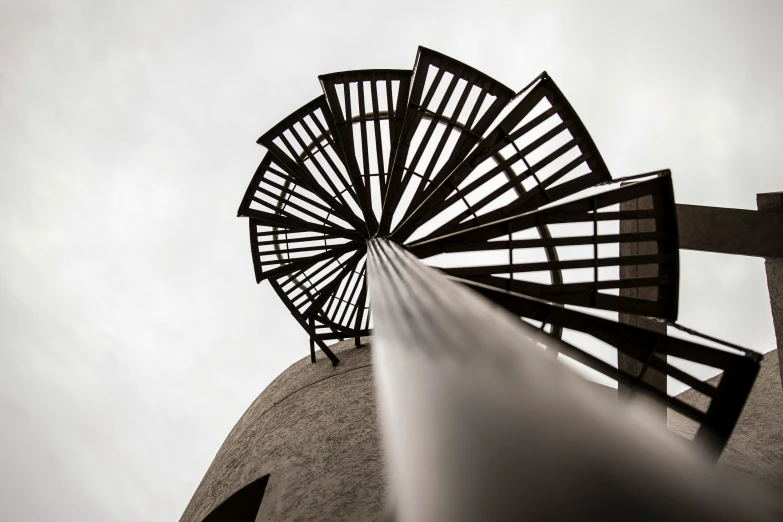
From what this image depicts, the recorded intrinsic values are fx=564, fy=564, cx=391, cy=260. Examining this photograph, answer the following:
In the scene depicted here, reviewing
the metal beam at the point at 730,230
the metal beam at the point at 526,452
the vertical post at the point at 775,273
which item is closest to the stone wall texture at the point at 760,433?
the vertical post at the point at 775,273

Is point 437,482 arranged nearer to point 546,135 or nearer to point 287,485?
point 287,485

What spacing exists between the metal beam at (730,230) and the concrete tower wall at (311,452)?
16.7 feet

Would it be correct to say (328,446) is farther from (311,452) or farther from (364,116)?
(364,116)

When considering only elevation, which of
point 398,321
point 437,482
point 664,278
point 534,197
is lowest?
point 664,278

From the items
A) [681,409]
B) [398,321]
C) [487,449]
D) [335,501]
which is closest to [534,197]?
[681,409]

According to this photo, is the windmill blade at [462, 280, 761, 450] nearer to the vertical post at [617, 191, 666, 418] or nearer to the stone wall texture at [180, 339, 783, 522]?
the stone wall texture at [180, 339, 783, 522]

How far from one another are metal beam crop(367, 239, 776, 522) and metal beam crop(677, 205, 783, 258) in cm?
761

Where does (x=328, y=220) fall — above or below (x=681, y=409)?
above

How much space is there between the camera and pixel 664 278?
6301mm

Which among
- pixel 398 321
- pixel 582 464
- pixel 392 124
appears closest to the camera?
pixel 582 464

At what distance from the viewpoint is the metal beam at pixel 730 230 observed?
808cm

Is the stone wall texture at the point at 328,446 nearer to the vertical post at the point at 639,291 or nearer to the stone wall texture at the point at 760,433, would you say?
the stone wall texture at the point at 760,433

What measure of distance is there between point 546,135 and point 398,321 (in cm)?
621

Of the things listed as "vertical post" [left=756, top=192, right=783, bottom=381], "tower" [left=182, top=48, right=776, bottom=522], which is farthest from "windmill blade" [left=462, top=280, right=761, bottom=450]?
"vertical post" [left=756, top=192, right=783, bottom=381]
